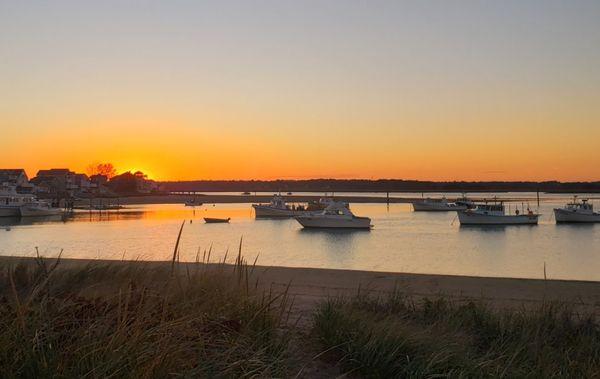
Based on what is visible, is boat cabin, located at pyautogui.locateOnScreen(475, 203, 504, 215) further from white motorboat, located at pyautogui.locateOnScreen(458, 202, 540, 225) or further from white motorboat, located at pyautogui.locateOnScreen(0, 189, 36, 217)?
white motorboat, located at pyautogui.locateOnScreen(0, 189, 36, 217)


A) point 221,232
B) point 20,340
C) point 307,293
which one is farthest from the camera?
point 221,232

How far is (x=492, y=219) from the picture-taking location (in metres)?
68.8

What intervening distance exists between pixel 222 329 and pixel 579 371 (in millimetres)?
3788

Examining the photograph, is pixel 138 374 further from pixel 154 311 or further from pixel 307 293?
pixel 307 293

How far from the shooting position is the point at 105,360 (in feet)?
14.9

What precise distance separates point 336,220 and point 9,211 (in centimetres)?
4942

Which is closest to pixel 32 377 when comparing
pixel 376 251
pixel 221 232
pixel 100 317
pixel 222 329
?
pixel 100 317

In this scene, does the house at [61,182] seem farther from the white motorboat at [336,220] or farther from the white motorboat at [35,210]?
the white motorboat at [336,220]

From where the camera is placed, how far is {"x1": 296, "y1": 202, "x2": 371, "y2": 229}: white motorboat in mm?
59875

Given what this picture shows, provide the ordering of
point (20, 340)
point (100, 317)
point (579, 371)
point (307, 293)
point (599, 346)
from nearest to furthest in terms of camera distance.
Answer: point (20, 340) < point (100, 317) < point (579, 371) < point (599, 346) < point (307, 293)

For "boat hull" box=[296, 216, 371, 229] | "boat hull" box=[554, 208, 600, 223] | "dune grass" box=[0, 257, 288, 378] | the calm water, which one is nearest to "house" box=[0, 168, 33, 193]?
the calm water

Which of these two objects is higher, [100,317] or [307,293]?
[100,317]

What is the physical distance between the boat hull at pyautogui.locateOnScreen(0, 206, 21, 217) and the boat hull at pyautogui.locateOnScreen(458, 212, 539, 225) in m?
60.4

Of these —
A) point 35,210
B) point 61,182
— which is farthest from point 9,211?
point 61,182
